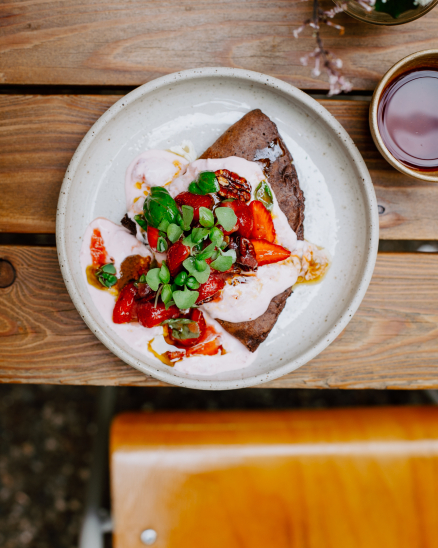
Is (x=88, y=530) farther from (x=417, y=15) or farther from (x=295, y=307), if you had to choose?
(x=417, y=15)

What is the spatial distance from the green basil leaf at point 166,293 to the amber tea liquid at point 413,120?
0.89m

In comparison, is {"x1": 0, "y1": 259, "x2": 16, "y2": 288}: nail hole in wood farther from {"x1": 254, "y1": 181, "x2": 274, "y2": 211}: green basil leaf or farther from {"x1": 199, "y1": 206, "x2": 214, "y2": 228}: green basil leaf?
{"x1": 254, "y1": 181, "x2": 274, "y2": 211}: green basil leaf

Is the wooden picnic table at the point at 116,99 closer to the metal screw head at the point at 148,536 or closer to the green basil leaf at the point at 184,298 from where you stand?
the green basil leaf at the point at 184,298

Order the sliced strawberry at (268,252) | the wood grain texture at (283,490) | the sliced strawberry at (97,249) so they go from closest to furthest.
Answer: the sliced strawberry at (268,252) → the sliced strawberry at (97,249) → the wood grain texture at (283,490)

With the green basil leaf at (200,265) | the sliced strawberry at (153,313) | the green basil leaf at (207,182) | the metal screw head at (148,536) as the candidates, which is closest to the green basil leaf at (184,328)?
the sliced strawberry at (153,313)

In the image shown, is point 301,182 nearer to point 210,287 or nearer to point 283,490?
point 210,287

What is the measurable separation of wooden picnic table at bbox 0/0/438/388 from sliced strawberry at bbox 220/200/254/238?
0.52 meters

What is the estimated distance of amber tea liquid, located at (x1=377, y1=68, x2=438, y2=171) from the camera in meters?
1.40

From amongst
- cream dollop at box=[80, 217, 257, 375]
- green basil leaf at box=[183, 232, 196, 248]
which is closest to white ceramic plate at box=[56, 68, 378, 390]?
cream dollop at box=[80, 217, 257, 375]

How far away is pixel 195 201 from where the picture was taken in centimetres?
132

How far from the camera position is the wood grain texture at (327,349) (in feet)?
5.10

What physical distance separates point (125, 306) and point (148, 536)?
89 cm

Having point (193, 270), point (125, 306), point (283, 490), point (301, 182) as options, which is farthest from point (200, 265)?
point (283, 490)

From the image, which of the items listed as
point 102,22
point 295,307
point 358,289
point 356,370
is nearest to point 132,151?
point 102,22
